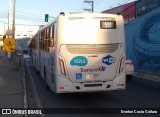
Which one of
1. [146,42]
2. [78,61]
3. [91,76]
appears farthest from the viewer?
[146,42]

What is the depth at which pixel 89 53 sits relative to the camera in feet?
43.6

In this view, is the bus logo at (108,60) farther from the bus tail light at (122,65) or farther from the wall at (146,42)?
the wall at (146,42)

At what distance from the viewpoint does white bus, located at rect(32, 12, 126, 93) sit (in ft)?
43.1

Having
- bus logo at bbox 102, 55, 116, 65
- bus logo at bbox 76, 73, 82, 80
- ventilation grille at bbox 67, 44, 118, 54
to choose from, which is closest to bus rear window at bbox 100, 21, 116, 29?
ventilation grille at bbox 67, 44, 118, 54

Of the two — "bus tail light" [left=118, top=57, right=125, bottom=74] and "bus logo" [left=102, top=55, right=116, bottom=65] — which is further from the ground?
"bus logo" [left=102, top=55, right=116, bottom=65]

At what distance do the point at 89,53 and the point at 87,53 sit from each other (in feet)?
0.24

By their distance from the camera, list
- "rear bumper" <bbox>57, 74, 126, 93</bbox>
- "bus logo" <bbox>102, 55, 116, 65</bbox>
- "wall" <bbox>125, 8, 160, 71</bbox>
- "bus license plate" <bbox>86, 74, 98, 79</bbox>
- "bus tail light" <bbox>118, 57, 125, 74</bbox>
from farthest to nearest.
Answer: "wall" <bbox>125, 8, 160, 71</bbox>, "bus tail light" <bbox>118, 57, 125, 74</bbox>, "bus logo" <bbox>102, 55, 116, 65</bbox>, "bus license plate" <bbox>86, 74, 98, 79</bbox>, "rear bumper" <bbox>57, 74, 126, 93</bbox>

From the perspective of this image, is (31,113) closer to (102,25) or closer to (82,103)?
(82,103)

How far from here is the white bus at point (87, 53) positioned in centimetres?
1313

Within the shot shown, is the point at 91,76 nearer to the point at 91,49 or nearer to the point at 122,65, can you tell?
the point at 91,49

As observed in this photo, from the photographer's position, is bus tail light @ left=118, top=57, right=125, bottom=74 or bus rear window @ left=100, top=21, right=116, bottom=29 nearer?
bus rear window @ left=100, top=21, right=116, bottom=29

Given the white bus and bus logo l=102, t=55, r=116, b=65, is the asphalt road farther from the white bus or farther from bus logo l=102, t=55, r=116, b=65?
bus logo l=102, t=55, r=116, b=65

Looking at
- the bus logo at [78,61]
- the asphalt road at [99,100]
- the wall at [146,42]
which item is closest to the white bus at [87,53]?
the bus logo at [78,61]

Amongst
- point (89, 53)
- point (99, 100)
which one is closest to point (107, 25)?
point (89, 53)
